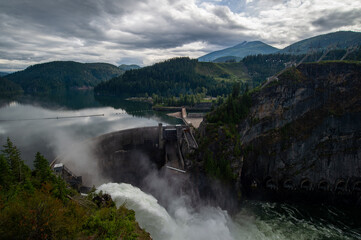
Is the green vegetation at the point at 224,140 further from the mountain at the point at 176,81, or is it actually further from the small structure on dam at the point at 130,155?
the mountain at the point at 176,81

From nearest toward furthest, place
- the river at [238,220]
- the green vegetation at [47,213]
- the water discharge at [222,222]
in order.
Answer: the green vegetation at [47,213], the water discharge at [222,222], the river at [238,220]

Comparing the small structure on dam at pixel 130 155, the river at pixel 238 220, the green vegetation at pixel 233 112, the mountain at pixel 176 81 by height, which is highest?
the mountain at pixel 176 81

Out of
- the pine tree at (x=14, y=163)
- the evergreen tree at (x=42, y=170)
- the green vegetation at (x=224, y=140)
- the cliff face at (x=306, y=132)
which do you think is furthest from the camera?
the cliff face at (x=306, y=132)

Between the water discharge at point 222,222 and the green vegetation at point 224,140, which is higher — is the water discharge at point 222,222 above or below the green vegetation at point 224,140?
below

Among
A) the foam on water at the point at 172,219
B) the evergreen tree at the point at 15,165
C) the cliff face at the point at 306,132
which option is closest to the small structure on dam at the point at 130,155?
the foam on water at the point at 172,219

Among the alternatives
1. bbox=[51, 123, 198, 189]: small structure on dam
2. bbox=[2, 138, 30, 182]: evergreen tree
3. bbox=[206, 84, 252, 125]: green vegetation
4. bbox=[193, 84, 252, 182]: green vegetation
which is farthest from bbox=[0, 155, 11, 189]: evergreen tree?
bbox=[206, 84, 252, 125]: green vegetation

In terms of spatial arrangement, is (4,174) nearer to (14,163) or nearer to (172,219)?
(14,163)

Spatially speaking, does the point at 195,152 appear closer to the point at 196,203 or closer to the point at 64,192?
the point at 196,203

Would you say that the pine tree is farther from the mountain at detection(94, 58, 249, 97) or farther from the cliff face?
the mountain at detection(94, 58, 249, 97)
